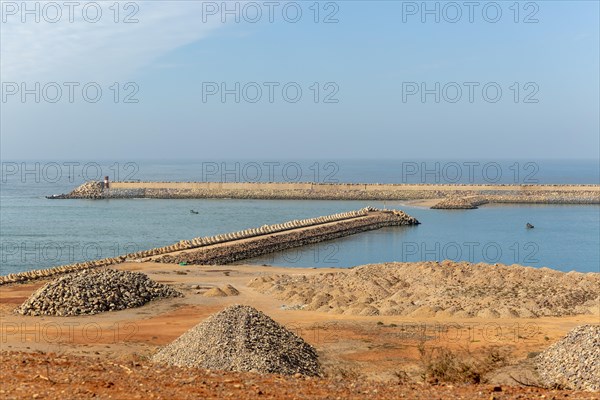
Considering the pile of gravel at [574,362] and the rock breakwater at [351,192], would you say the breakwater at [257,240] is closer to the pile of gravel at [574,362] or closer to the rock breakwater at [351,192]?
the pile of gravel at [574,362]

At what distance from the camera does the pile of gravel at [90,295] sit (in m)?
24.6

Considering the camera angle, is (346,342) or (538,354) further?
(346,342)

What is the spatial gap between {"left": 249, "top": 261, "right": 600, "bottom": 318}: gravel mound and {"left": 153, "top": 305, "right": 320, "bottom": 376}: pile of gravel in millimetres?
6502

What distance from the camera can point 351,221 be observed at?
224 feet

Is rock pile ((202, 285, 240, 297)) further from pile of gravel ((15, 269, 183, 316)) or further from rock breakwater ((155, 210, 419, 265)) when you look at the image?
rock breakwater ((155, 210, 419, 265))

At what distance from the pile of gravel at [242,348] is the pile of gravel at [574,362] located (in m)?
5.50

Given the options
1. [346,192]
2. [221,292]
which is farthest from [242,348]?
[346,192]

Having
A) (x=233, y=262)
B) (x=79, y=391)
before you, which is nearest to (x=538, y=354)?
(x=79, y=391)

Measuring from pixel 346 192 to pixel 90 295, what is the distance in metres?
86.7

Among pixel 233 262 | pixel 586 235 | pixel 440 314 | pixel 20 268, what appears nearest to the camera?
pixel 440 314

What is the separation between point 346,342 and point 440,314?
15.8 ft

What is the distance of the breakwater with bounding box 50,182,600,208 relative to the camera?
331 feet

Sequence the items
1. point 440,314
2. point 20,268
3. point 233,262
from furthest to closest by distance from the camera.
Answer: point 233,262 < point 20,268 < point 440,314

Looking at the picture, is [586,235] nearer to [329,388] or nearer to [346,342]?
[346,342]
